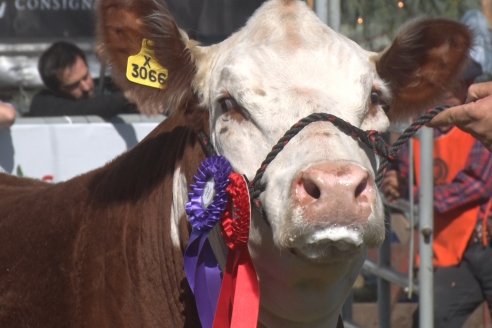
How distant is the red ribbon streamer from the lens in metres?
3.69

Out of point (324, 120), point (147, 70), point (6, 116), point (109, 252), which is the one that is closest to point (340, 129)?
point (324, 120)

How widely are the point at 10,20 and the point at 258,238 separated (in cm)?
520

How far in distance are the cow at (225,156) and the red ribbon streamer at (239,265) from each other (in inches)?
1.6

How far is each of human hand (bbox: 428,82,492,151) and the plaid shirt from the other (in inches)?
110

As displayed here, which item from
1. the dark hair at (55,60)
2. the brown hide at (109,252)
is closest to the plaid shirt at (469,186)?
the dark hair at (55,60)

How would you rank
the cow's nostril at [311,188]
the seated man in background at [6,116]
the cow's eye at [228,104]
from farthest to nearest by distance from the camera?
the seated man in background at [6,116], the cow's eye at [228,104], the cow's nostril at [311,188]

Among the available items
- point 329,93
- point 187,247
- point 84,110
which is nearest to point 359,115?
point 329,93

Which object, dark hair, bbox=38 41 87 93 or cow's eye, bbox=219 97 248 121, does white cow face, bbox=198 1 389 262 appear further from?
dark hair, bbox=38 41 87 93

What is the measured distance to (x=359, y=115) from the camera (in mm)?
3736

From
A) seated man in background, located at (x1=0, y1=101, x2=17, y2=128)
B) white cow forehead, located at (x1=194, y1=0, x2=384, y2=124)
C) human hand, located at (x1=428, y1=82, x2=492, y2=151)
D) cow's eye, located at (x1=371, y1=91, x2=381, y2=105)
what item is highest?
white cow forehead, located at (x1=194, y1=0, x2=384, y2=124)

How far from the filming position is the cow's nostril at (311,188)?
11.0 ft

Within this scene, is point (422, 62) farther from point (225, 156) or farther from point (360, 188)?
point (360, 188)

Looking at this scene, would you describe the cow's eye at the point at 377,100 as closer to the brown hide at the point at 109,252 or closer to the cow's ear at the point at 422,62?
the cow's ear at the point at 422,62

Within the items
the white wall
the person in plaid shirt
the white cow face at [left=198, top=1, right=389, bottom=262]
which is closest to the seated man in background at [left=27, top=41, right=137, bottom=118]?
the white wall
